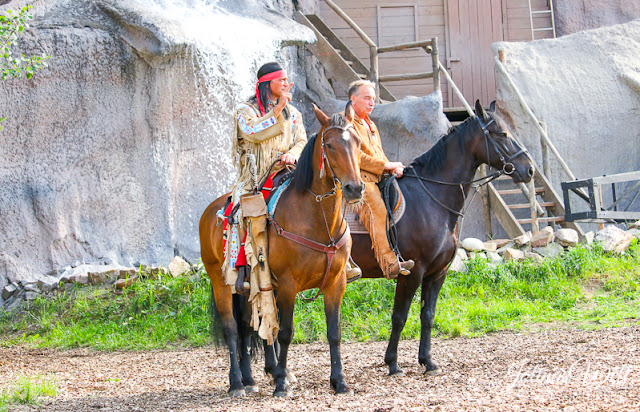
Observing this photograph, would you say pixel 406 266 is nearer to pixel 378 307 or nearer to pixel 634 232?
pixel 378 307

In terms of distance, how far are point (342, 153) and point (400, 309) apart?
200cm

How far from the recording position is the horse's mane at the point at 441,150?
6.54 m

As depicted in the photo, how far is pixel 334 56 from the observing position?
45.9 ft

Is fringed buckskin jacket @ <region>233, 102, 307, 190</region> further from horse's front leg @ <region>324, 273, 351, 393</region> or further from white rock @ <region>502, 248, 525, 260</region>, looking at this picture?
white rock @ <region>502, 248, 525, 260</region>

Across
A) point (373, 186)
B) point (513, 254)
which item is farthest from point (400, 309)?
point (513, 254)

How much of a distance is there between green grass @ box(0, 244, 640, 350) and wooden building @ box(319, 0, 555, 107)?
7118 mm

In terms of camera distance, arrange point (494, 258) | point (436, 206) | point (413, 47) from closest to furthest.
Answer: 1. point (436, 206)
2. point (494, 258)
3. point (413, 47)

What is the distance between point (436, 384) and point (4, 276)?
700 centimetres

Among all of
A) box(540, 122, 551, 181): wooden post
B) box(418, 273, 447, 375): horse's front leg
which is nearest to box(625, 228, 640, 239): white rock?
box(540, 122, 551, 181): wooden post

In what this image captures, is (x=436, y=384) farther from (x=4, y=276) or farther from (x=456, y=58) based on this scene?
(x=456, y=58)

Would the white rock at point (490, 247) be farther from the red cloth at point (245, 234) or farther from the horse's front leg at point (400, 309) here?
the red cloth at point (245, 234)

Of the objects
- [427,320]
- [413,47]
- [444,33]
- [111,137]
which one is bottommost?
[427,320]

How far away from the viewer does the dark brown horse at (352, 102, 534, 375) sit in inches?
245

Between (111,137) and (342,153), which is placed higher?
(111,137)
